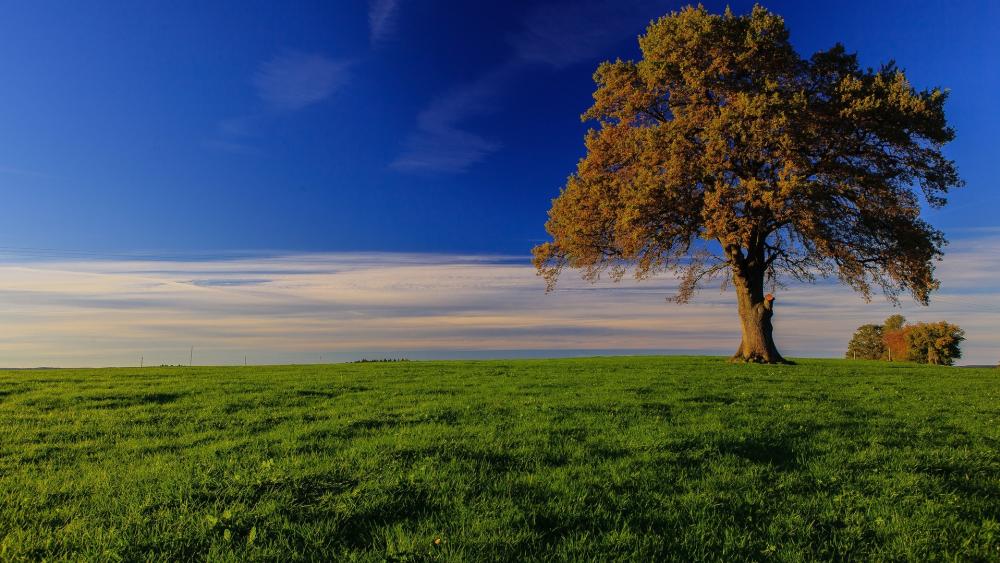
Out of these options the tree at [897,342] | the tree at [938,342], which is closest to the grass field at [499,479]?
the tree at [938,342]

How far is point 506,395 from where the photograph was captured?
A: 56.6ft

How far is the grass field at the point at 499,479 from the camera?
20.8 feet

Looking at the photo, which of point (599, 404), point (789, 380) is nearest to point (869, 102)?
point (789, 380)

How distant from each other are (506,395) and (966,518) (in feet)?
38.6

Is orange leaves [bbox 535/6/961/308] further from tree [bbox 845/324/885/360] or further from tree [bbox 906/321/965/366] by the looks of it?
tree [bbox 845/324/885/360]

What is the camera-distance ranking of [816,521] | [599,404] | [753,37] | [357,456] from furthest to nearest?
[753,37] → [599,404] → [357,456] → [816,521]

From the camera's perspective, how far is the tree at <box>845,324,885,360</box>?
94000 mm

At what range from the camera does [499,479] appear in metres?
8.20

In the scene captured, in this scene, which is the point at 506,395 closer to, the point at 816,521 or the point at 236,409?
the point at 236,409

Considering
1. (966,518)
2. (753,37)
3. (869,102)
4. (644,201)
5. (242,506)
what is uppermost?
(753,37)

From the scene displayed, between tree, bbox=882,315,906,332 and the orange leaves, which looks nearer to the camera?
the orange leaves

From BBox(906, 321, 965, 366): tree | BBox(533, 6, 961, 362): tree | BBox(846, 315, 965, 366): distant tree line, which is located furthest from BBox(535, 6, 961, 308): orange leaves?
BBox(906, 321, 965, 366): tree

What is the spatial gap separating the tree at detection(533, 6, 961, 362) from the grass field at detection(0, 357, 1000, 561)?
1669 cm

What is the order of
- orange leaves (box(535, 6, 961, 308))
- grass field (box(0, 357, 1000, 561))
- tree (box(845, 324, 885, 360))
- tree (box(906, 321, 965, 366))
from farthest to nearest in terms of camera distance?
1. tree (box(845, 324, 885, 360))
2. tree (box(906, 321, 965, 366))
3. orange leaves (box(535, 6, 961, 308))
4. grass field (box(0, 357, 1000, 561))
